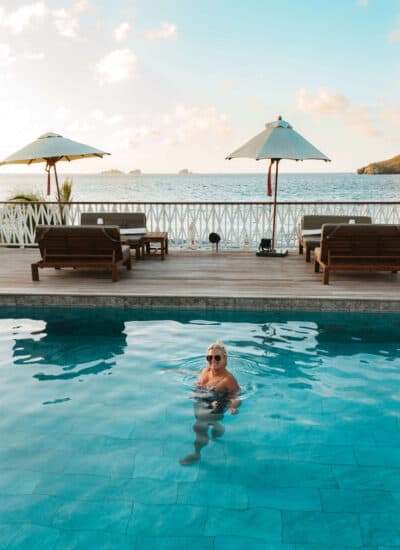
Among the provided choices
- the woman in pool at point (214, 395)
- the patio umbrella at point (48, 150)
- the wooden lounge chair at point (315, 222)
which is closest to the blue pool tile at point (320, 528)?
the woman in pool at point (214, 395)

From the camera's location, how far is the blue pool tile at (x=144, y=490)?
11.4ft

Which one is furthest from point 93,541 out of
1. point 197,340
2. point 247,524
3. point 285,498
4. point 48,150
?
point 48,150

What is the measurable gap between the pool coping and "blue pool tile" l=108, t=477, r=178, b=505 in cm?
377

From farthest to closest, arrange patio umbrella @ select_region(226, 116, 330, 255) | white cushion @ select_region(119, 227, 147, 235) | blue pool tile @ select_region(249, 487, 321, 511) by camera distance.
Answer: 1. white cushion @ select_region(119, 227, 147, 235)
2. patio umbrella @ select_region(226, 116, 330, 255)
3. blue pool tile @ select_region(249, 487, 321, 511)

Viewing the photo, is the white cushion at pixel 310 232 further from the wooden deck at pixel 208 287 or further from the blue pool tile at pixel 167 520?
the blue pool tile at pixel 167 520

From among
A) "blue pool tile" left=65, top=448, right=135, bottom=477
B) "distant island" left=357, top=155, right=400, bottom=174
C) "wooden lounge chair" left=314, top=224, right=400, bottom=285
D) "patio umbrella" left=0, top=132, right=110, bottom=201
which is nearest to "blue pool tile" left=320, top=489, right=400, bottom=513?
"blue pool tile" left=65, top=448, right=135, bottom=477

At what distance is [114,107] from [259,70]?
2002 centimetres

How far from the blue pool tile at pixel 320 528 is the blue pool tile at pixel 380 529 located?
0.14 ft

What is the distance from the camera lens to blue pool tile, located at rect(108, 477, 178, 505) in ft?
11.4

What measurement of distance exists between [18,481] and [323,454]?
2129mm

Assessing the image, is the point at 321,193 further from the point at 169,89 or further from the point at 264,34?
the point at 264,34

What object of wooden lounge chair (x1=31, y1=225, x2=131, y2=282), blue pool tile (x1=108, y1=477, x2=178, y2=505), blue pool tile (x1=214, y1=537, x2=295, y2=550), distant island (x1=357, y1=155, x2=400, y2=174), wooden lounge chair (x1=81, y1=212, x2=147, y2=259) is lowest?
blue pool tile (x1=214, y1=537, x2=295, y2=550)

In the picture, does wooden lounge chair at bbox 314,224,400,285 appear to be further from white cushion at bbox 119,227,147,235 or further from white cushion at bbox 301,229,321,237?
white cushion at bbox 119,227,147,235

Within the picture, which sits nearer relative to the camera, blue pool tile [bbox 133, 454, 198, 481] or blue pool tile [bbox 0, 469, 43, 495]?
blue pool tile [bbox 0, 469, 43, 495]
